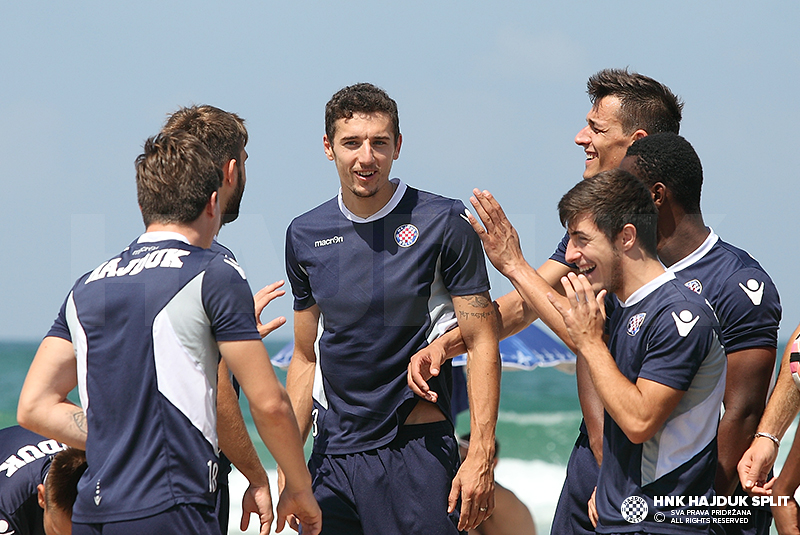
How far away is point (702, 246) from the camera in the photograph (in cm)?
438

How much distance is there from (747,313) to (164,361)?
271cm

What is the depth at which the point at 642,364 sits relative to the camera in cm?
354

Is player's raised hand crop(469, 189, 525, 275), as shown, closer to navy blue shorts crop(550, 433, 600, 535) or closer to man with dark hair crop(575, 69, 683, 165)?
man with dark hair crop(575, 69, 683, 165)

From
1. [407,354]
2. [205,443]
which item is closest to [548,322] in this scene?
[407,354]

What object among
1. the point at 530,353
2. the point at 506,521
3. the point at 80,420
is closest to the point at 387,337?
the point at 80,420

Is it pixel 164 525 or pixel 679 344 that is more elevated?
pixel 679 344

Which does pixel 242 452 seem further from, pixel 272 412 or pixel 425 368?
pixel 425 368

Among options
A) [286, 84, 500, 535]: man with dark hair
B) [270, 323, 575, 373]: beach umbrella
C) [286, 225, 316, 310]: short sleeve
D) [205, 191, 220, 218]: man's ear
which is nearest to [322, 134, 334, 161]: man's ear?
[286, 84, 500, 535]: man with dark hair

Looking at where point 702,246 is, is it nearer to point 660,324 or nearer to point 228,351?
point 660,324

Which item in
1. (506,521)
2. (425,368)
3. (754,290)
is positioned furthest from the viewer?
(506,521)

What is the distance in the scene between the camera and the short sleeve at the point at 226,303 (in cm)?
333

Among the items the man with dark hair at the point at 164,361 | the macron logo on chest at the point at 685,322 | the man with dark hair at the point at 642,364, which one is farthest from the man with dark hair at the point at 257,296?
the macron logo on chest at the point at 685,322

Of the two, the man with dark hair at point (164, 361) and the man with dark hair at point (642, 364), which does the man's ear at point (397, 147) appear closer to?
the man with dark hair at point (642, 364)

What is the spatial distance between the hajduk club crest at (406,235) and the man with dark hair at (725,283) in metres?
1.21
